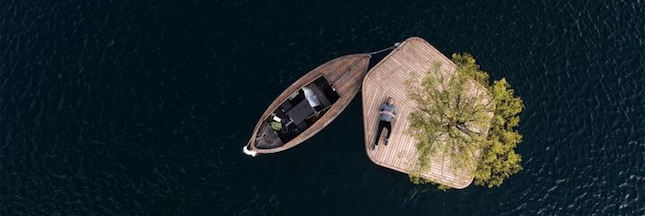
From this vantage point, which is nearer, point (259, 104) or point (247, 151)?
point (247, 151)

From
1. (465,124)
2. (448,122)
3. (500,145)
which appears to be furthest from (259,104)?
(500,145)

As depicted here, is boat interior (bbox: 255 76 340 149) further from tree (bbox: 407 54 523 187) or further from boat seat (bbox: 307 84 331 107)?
tree (bbox: 407 54 523 187)

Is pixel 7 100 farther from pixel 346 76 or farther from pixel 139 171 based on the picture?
pixel 346 76

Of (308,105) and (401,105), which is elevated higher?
(401,105)

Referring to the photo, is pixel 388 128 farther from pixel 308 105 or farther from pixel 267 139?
pixel 267 139

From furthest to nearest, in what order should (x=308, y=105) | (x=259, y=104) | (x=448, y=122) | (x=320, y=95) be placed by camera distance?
(x=259, y=104) < (x=320, y=95) < (x=308, y=105) < (x=448, y=122)

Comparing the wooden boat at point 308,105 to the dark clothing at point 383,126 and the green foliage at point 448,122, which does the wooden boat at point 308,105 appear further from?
the green foliage at point 448,122

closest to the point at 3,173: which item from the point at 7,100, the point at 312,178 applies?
the point at 7,100
